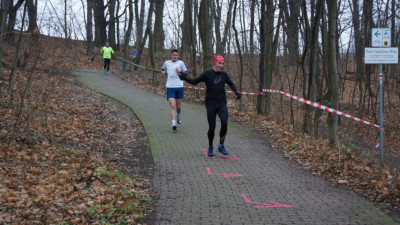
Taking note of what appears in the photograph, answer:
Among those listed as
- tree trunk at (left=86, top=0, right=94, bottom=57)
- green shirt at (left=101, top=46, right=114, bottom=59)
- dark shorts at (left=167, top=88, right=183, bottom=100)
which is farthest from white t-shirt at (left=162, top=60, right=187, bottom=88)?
tree trunk at (left=86, top=0, right=94, bottom=57)

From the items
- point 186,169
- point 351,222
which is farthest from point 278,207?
point 186,169

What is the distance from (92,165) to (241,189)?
2.86m

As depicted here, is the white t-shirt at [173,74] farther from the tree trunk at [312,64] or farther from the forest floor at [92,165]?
the tree trunk at [312,64]

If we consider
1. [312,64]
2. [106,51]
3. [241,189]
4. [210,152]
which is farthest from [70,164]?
[106,51]

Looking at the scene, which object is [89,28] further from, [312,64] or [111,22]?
[312,64]

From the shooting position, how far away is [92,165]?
7227 millimetres

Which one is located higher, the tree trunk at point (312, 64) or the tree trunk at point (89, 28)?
the tree trunk at point (89, 28)

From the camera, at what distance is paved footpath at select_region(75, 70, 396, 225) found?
500 cm

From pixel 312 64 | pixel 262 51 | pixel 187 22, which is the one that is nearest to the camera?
pixel 312 64

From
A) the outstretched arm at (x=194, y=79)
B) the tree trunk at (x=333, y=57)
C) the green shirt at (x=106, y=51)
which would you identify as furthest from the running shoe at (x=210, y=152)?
the green shirt at (x=106, y=51)

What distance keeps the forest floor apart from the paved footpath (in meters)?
→ 0.29

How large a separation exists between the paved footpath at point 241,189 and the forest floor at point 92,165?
0.29 metres

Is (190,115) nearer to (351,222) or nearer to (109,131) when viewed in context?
(109,131)

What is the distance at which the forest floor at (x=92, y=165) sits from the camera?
16.6 ft
